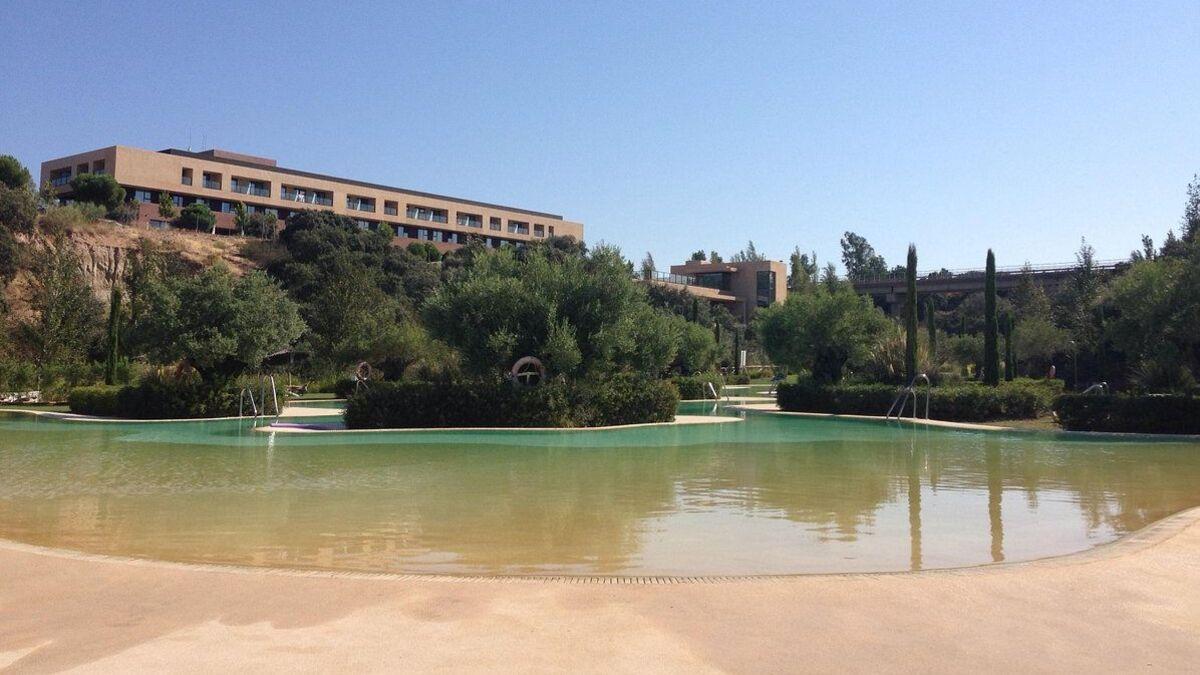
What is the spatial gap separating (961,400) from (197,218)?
51884 millimetres

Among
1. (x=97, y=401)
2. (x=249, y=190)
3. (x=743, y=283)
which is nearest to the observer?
(x=97, y=401)

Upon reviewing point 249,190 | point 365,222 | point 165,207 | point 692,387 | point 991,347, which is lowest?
point 692,387

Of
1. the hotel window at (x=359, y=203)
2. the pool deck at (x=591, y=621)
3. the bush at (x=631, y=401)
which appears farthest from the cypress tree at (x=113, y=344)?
the hotel window at (x=359, y=203)

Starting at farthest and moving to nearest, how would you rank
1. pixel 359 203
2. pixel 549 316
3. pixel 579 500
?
pixel 359 203
pixel 549 316
pixel 579 500

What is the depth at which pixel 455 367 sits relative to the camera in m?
26.2

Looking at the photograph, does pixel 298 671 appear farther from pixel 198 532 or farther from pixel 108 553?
pixel 198 532

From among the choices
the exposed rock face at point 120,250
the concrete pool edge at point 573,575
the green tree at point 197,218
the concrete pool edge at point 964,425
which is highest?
the green tree at point 197,218

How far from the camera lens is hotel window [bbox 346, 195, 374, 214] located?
73.1m

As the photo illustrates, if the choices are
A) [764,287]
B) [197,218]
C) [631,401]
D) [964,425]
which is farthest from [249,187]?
[964,425]

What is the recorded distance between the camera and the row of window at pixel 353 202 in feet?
213

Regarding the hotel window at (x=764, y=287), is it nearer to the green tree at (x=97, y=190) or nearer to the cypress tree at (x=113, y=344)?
the green tree at (x=97, y=190)

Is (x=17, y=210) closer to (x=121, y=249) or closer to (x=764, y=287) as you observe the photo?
(x=121, y=249)

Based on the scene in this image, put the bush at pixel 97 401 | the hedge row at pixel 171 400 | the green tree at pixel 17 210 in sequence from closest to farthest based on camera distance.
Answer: the hedge row at pixel 171 400, the bush at pixel 97 401, the green tree at pixel 17 210

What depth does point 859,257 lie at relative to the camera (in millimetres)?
130750
